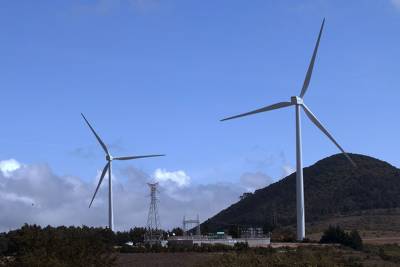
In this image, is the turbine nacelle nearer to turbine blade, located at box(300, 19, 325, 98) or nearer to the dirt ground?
turbine blade, located at box(300, 19, 325, 98)

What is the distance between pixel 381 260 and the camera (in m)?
85.2

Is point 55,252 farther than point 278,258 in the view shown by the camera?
Yes

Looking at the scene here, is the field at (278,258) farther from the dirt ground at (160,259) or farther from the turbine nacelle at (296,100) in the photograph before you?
the turbine nacelle at (296,100)

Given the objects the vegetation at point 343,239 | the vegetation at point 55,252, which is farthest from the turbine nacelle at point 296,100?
the vegetation at point 55,252

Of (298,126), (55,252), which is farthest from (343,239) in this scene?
(55,252)

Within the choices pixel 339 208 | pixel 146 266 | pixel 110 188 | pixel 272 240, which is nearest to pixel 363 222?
pixel 339 208

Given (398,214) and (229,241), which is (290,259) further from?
(398,214)

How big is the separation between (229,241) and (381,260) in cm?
2489

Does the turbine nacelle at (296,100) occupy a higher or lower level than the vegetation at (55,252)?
higher

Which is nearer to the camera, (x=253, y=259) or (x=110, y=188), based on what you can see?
(x=253, y=259)

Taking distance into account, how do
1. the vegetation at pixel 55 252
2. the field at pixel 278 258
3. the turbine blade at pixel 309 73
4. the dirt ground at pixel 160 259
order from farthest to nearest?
the turbine blade at pixel 309 73, the dirt ground at pixel 160 259, the field at pixel 278 258, the vegetation at pixel 55 252

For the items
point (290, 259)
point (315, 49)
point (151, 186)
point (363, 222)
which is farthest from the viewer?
point (363, 222)

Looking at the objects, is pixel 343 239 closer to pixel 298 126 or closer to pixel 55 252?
pixel 298 126

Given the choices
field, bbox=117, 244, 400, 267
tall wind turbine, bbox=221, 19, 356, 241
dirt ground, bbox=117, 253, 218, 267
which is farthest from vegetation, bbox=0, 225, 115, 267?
tall wind turbine, bbox=221, 19, 356, 241
